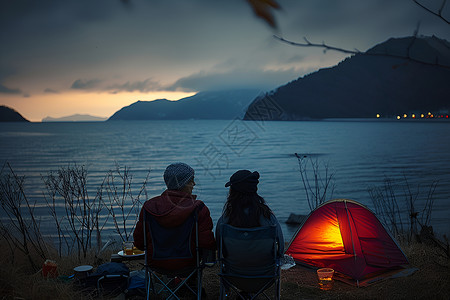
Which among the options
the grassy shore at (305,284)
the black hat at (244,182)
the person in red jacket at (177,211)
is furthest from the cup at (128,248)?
the black hat at (244,182)

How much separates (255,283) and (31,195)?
680 inches

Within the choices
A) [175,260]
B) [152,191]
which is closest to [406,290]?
[175,260]

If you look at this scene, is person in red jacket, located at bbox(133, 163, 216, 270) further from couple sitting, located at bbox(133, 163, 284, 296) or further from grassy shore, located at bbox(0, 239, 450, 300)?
grassy shore, located at bbox(0, 239, 450, 300)

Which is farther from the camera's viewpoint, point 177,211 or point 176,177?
point 176,177

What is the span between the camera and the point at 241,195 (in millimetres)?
3654

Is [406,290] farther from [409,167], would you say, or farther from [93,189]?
[409,167]

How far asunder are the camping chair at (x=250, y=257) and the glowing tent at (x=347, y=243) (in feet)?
6.23

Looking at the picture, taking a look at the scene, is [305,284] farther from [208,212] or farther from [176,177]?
[176,177]

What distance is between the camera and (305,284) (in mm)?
5008

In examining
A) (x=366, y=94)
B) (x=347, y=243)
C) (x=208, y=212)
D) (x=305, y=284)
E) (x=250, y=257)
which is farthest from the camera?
(x=366, y=94)

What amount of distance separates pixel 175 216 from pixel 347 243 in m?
3.13

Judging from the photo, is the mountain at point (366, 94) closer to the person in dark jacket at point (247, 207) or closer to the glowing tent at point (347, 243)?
the glowing tent at point (347, 243)

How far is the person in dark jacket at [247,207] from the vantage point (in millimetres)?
3590

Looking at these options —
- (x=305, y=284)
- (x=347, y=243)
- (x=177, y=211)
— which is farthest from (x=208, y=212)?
(x=347, y=243)
